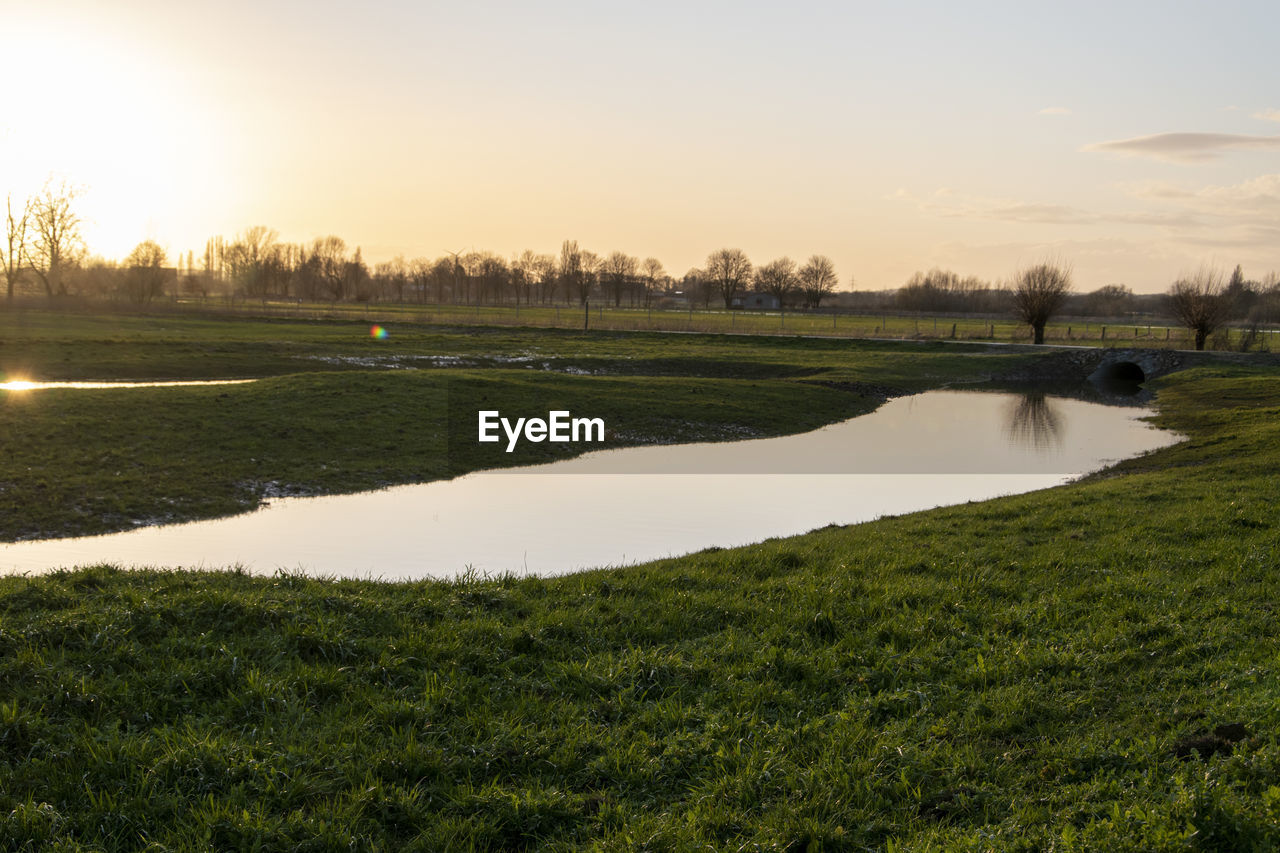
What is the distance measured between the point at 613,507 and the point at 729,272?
476ft

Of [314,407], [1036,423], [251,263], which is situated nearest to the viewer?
[314,407]

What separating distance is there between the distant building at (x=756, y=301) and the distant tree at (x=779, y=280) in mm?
1207

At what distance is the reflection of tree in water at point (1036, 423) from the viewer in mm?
27531

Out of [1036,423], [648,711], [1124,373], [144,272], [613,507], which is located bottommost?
[613,507]

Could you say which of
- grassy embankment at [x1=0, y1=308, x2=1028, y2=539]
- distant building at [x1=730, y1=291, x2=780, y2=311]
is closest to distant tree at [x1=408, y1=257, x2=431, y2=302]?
distant building at [x1=730, y1=291, x2=780, y2=311]

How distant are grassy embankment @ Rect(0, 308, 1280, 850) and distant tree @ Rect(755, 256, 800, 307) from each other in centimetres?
14481

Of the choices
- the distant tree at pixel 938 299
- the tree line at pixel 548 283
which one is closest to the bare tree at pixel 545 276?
the tree line at pixel 548 283

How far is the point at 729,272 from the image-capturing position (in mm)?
157125

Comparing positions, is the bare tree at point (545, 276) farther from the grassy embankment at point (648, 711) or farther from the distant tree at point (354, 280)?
the grassy embankment at point (648, 711)

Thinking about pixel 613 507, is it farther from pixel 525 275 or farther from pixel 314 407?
pixel 525 275

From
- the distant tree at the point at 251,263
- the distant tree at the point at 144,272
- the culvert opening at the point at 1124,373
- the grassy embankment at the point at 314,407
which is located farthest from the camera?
the distant tree at the point at 251,263

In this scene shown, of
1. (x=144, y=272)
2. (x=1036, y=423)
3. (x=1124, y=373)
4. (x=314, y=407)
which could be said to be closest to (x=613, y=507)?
(x=314, y=407)

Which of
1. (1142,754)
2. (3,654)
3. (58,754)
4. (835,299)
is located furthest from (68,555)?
(835,299)

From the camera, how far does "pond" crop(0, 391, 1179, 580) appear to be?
12562 mm
